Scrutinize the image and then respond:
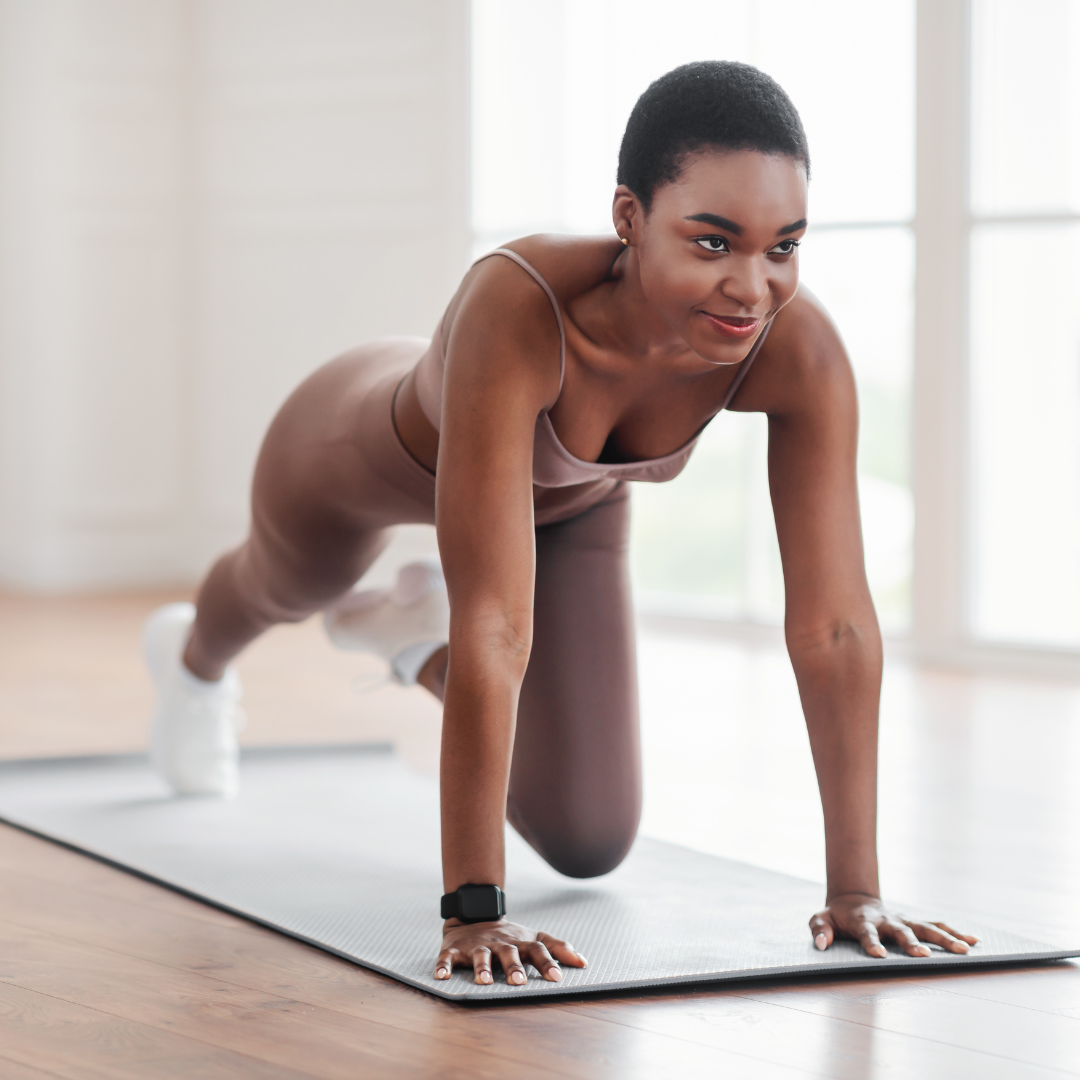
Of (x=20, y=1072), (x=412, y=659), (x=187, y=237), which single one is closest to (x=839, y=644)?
(x=412, y=659)

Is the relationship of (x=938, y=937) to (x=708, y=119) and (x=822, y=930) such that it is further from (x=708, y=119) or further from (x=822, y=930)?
(x=708, y=119)

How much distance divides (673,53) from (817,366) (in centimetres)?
340

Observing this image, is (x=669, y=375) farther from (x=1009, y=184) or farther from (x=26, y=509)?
(x=26, y=509)

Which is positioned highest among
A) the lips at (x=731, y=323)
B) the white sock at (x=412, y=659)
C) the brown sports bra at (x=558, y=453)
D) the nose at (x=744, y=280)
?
the nose at (x=744, y=280)

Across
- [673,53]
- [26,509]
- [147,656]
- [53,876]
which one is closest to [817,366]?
[53,876]

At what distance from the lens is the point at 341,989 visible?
5.00 feet

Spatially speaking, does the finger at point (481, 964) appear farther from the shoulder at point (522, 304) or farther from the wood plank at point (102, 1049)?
the shoulder at point (522, 304)

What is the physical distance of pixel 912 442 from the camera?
423cm

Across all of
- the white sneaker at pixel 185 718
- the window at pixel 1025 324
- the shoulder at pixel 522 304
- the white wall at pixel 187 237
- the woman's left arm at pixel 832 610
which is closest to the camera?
the shoulder at pixel 522 304

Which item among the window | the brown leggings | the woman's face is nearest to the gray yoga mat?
the brown leggings

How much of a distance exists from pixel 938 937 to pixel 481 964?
19.2 inches

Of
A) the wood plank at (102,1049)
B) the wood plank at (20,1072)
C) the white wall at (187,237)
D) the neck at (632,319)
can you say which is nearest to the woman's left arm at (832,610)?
the neck at (632,319)

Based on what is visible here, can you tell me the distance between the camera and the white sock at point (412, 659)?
85.7 inches

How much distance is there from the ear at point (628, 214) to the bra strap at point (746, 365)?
18cm
